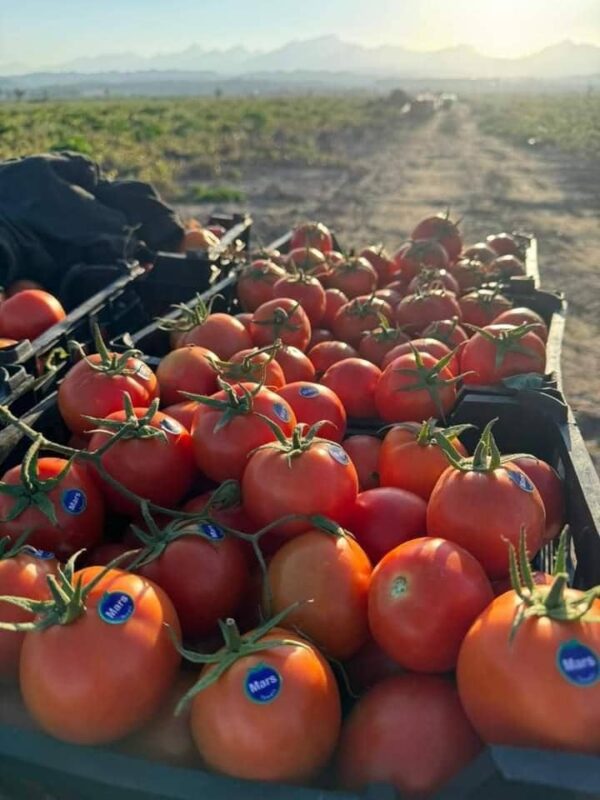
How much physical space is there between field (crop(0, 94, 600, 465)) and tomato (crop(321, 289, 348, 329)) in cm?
115

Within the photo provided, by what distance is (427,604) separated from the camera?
1.50m

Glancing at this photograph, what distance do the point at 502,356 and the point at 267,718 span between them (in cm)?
170

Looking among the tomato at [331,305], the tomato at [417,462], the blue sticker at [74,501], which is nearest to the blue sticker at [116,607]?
the blue sticker at [74,501]

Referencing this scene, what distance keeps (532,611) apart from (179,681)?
745mm

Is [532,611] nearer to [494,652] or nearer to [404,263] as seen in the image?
[494,652]

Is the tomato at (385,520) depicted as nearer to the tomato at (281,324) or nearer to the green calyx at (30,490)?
the green calyx at (30,490)

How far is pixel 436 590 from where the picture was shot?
4.92 feet

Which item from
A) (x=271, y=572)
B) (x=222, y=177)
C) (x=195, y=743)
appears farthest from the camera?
(x=222, y=177)

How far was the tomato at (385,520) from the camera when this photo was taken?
1.87 meters

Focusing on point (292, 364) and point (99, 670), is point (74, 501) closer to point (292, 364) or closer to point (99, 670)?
point (99, 670)

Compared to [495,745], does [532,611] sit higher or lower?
higher

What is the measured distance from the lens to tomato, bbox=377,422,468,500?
2.04 m

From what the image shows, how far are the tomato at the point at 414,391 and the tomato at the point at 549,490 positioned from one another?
37 centimetres

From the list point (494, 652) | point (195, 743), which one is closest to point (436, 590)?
point (494, 652)
